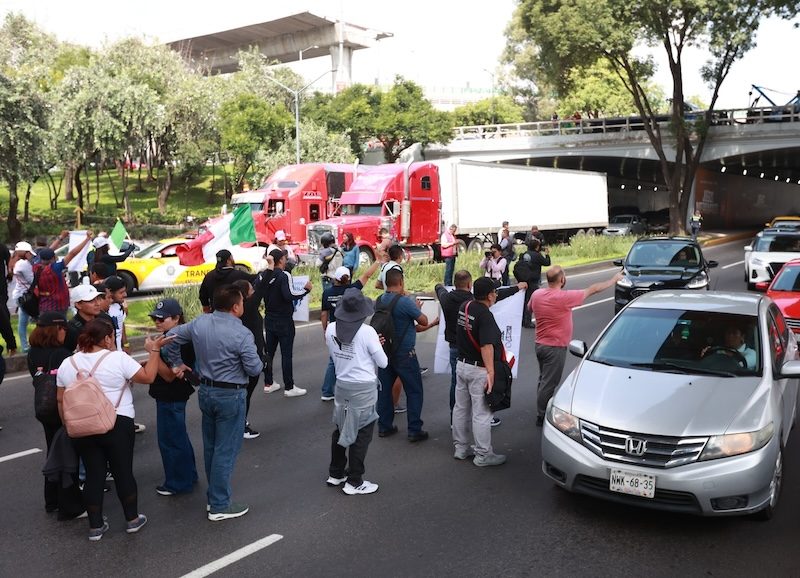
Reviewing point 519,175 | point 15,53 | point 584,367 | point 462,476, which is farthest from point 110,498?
point 15,53

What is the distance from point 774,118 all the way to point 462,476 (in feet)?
144

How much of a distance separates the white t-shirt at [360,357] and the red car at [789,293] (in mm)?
7190

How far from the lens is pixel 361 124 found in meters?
51.7

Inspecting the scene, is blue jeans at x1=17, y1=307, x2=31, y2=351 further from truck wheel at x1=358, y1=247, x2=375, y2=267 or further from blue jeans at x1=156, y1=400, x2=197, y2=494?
truck wheel at x1=358, y1=247, x2=375, y2=267

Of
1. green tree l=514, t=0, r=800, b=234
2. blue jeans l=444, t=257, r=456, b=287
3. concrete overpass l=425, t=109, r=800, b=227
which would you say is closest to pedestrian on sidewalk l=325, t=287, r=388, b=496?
blue jeans l=444, t=257, r=456, b=287

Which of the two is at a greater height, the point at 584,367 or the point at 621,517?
the point at 584,367

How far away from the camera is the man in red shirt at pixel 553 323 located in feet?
25.5

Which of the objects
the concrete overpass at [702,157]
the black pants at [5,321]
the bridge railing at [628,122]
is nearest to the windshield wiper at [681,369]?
the black pants at [5,321]

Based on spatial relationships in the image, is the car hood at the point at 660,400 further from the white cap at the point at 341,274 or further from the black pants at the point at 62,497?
the black pants at the point at 62,497

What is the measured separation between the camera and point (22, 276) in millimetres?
11688

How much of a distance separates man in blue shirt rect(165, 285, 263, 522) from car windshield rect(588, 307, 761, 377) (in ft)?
9.90

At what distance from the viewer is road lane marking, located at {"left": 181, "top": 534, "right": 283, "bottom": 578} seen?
495cm

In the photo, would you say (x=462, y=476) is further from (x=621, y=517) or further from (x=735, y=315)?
(x=735, y=315)

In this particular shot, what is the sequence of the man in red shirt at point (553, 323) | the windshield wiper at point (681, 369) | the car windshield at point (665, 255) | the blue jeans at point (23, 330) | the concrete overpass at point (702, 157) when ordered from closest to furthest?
the windshield wiper at point (681, 369) → the man in red shirt at point (553, 323) → the blue jeans at point (23, 330) → the car windshield at point (665, 255) → the concrete overpass at point (702, 157)
